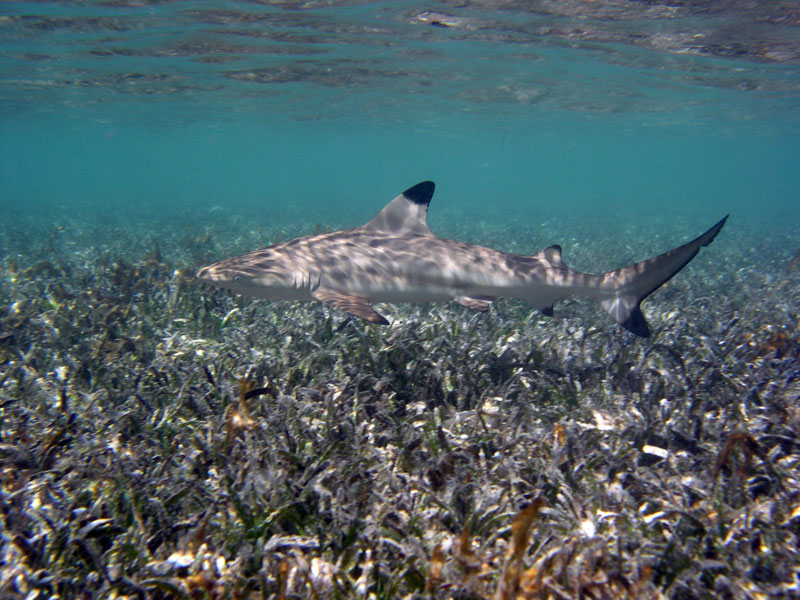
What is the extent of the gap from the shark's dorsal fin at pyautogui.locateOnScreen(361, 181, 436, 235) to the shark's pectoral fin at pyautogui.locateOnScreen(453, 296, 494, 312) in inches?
52.9

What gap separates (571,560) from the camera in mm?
2885

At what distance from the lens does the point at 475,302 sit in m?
6.16

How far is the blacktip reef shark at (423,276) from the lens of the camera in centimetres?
582

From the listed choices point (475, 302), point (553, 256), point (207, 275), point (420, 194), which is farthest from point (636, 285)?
point (207, 275)

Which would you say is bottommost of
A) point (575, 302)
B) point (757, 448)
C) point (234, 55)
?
point (575, 302)

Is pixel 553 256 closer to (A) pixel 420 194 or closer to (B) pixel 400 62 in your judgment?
(A) pixel 420 194

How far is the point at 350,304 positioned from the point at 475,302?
1.70 metres

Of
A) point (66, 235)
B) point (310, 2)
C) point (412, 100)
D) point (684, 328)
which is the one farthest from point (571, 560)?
point (412, 100)

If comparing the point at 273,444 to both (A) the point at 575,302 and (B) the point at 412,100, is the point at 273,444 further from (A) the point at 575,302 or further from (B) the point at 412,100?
(B) the point at 412,100

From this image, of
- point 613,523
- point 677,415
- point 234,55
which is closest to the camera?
point 613,523

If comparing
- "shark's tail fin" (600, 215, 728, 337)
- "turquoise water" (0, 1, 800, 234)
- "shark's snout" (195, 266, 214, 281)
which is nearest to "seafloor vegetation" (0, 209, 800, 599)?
"shark's tail fin" (600, 215, 728, 337)

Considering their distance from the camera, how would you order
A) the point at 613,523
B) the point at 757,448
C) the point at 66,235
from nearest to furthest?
the point at 613,523
the point at 757,448
the point at 66,235

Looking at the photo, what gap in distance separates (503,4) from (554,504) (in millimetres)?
16801

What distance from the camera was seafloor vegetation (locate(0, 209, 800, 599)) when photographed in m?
2.88
